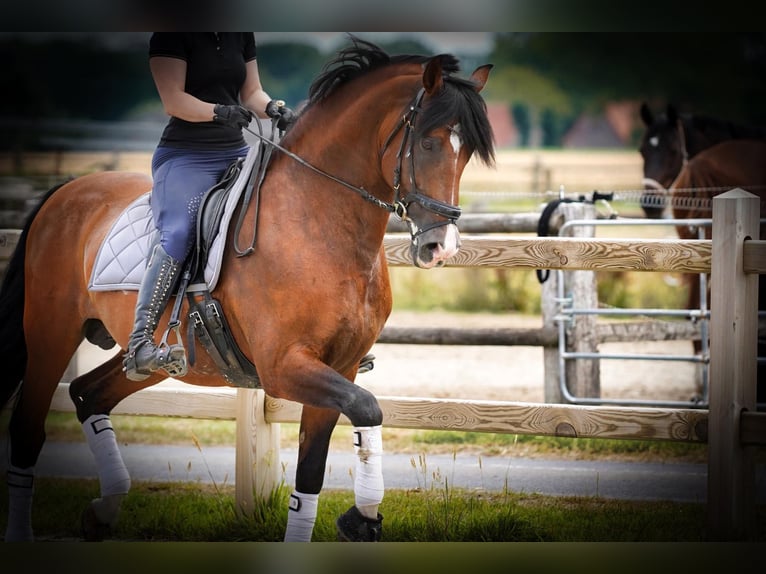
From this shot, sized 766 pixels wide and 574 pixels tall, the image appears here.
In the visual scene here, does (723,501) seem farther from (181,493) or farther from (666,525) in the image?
(181,493)

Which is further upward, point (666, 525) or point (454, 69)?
point (454, 69)

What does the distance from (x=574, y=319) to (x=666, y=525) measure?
2.50 meters

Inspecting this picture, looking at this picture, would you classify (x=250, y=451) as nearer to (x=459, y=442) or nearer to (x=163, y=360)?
(x=163, y=360)

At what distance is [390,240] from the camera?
4.69m

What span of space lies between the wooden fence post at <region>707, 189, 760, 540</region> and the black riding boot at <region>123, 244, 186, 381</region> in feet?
8.24

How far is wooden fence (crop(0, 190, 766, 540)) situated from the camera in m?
4.11

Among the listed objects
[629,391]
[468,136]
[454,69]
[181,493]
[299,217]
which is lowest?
[181,493]

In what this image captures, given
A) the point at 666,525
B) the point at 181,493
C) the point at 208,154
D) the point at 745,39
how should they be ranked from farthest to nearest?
the point at 745,39 → the point at 181,493 → the point at 666,525 → the point at 208,154

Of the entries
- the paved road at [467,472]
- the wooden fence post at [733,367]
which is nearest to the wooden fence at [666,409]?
the wooden fence post at [733,367]

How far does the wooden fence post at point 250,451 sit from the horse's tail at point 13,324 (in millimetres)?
1182

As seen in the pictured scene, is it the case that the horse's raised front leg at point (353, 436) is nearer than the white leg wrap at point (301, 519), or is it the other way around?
the horse's raised front leg at point (353, 436)

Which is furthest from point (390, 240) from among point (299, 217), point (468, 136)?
point (468, 136)

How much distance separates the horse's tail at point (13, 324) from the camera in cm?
459

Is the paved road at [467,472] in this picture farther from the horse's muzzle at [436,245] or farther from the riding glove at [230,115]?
the riding glove at [230,115]
